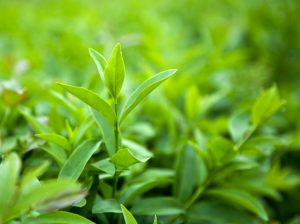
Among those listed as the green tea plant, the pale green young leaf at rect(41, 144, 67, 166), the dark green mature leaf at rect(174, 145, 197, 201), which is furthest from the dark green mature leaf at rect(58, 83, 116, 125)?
the dark green mature leaf at rect(174, 145, 197, 201)

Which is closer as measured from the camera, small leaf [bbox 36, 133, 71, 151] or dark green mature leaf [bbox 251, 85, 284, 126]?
small leaf [bbox 36, 133, 71, 151]

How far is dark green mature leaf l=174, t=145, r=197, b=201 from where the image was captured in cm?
108

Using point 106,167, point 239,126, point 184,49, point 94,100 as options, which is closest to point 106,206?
point 106,167

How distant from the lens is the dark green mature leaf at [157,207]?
3.23ft

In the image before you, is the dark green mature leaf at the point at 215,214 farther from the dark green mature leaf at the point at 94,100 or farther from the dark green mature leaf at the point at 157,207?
the dark green mature leaf at the point at 94,100

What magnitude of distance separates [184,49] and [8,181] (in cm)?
169

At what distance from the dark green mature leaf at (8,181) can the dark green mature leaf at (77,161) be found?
16 cm

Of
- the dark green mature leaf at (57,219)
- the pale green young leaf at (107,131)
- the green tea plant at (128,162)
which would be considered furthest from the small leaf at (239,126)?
the dark green mature leaf at (57,219)

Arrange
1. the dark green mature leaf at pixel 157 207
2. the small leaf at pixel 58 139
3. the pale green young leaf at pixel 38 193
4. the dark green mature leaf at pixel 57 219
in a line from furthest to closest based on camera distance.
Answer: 1. the dark green mature leaf at pixel 157 207
2. the small leaf at pixel 58 139
3. the dark green mature leaf at pixel 57 219
4. the pale green young leaf at pixel 38 193

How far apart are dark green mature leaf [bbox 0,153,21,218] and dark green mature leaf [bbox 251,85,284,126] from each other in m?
0.61

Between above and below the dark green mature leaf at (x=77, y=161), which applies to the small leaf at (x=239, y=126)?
below

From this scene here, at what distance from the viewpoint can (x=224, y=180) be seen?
3.87 ft

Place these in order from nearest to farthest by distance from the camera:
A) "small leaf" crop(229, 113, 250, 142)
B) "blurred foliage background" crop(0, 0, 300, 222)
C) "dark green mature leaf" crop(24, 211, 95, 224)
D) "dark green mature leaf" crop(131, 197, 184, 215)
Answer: "dark green mature leaf" crop(24, 211, 95, 224) < "dark green mature leaf" crop(131, 197, 184, 215) < "small leaf" crop(229, 113, 250, 142) < "blurred foliage background" crop(0, 0, 300, 222)

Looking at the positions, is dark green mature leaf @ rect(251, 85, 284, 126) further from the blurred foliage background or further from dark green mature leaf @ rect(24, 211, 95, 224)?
dark green mature leaf @ rect(24, 211, 95, 224)
